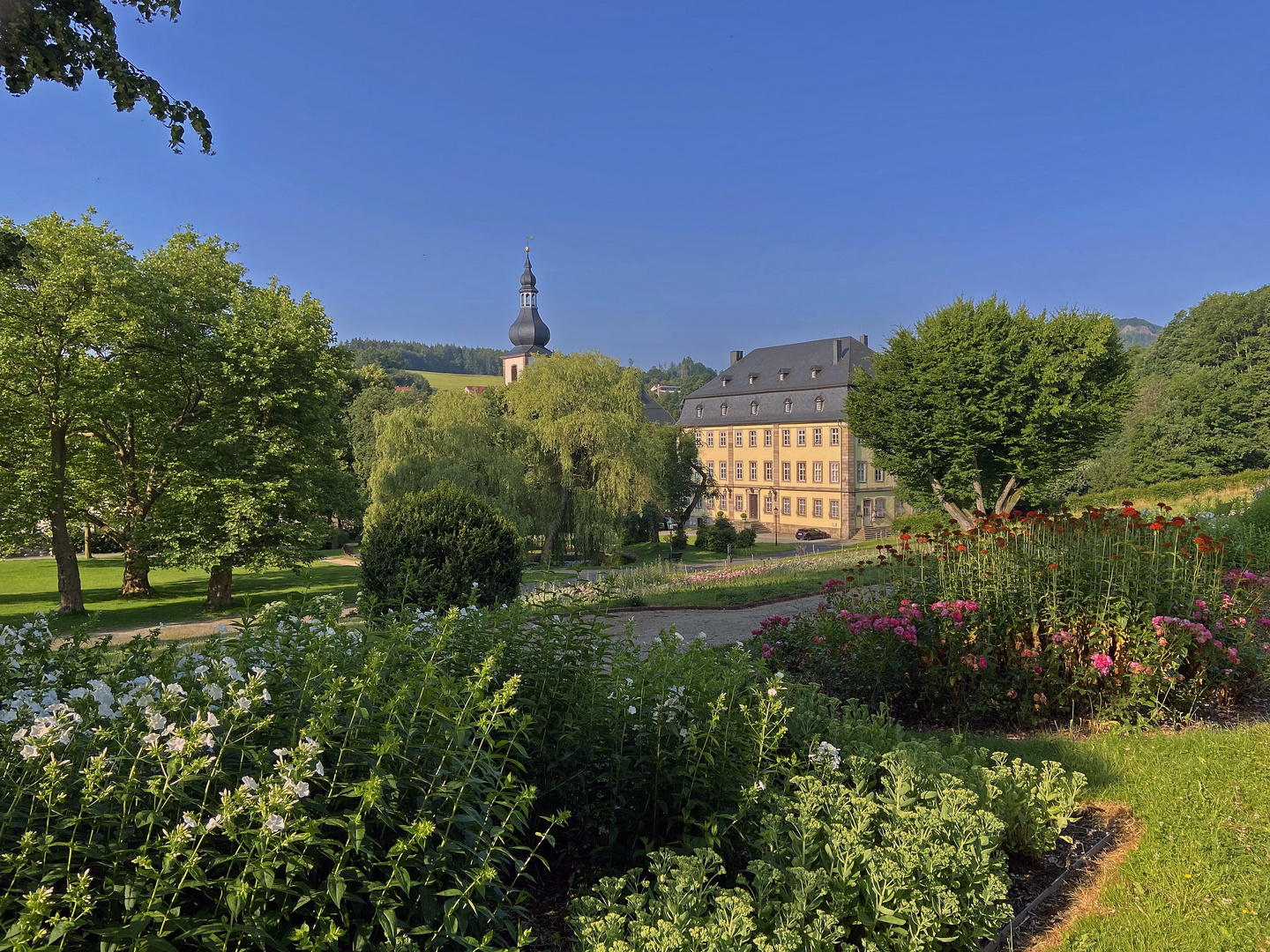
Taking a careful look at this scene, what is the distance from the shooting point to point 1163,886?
11.0 feet

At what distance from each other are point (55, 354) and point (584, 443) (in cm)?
1690

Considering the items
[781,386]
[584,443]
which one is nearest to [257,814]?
[584,443]

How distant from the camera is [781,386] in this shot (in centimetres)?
5488

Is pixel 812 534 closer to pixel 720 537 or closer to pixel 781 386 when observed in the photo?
pixel 720 537

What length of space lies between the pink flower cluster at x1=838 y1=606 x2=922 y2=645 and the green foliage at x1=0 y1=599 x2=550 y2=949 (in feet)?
13.5

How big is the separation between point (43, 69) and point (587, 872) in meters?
6.95

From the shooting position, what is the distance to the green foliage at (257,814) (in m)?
1.83

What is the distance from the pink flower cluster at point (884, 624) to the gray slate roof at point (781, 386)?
4392cm

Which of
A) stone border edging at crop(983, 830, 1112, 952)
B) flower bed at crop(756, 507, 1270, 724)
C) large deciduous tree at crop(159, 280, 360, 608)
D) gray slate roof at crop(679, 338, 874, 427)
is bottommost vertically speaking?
stone border edging at crop(983, 830, 1112, 952)

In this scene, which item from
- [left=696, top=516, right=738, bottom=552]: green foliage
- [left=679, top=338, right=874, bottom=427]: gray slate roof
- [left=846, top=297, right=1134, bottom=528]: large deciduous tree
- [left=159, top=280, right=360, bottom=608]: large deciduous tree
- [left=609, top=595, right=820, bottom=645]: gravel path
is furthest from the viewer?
[left=679, top=338, right=874, bottom=427]: gray slate roof

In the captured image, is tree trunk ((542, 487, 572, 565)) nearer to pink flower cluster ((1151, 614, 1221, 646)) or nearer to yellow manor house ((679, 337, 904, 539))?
pink flower cluster ((1151, 614, 1221, 646))

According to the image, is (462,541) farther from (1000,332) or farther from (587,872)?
(1000,332)

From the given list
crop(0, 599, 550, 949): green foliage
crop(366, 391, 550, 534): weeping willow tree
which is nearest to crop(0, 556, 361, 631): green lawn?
crop(366, 391, 550, 534): weeping willow tree

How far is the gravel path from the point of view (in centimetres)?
1112
